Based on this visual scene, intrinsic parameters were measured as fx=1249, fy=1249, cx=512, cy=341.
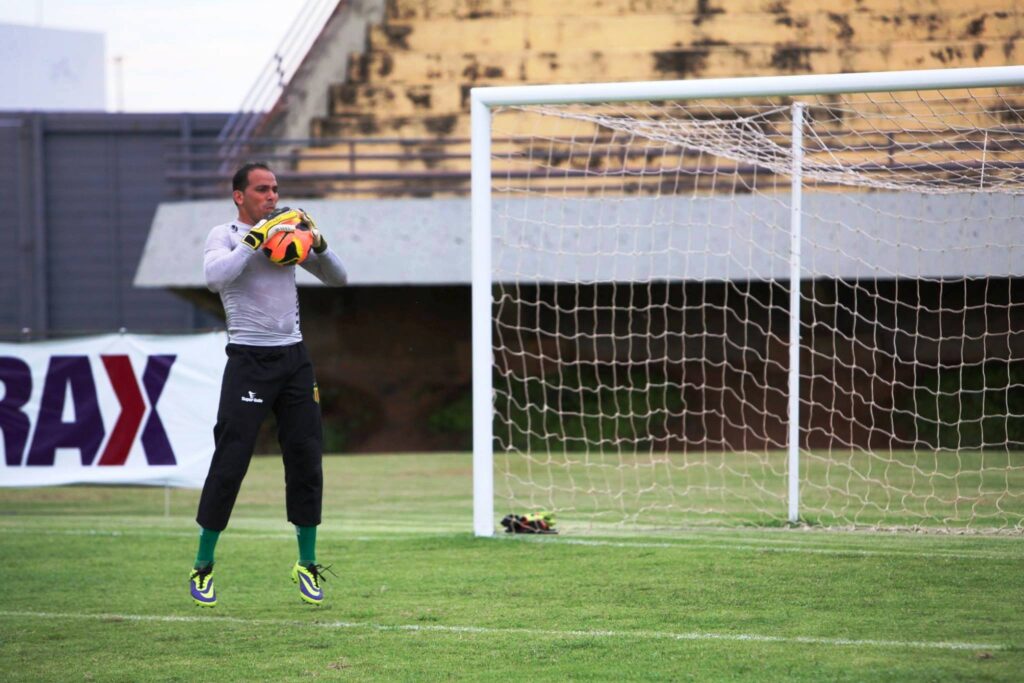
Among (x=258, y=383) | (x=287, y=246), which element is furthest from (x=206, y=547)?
(x=287, y=246)

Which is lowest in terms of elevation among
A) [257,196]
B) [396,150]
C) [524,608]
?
[524,608]

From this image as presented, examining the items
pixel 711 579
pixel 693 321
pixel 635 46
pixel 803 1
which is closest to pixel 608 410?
Result: pixel 693 321

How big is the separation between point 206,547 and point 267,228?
1.50 m

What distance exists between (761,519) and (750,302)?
852cm

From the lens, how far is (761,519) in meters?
9.12

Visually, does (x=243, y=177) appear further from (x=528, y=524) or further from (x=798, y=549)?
(x=798, y=549)

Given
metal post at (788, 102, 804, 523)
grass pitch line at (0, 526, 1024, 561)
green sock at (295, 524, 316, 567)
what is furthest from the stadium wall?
green sock at (295, 524, 316, 567)

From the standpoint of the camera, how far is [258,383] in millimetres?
5684

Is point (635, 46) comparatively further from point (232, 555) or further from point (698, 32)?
point (232, 555)

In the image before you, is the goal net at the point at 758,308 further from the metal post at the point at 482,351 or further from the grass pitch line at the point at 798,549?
the grass pitch line at the point at 798,549

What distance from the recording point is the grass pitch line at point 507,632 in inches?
187

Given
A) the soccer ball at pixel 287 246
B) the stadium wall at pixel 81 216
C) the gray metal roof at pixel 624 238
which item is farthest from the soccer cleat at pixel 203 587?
the stadium wall at pixel 81 216

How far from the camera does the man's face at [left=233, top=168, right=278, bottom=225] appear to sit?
228 inches

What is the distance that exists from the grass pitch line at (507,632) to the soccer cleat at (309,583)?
0.28 metres
